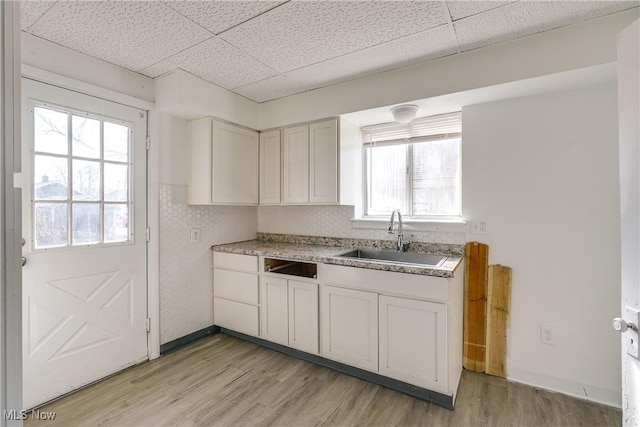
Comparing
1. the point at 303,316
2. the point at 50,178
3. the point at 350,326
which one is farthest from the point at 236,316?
the point at 50,178

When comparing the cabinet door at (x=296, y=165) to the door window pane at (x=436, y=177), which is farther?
the cabinet door at (x=296, y=165)

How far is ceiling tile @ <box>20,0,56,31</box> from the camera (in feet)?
5.15

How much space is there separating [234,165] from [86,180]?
1.16 meters

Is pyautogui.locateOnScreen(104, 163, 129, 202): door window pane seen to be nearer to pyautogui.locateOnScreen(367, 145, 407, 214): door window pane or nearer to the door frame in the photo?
the door frame

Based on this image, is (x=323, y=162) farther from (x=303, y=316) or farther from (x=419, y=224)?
(x=303, y=316)

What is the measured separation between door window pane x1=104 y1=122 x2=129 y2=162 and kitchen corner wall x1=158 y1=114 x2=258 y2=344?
0.91ft

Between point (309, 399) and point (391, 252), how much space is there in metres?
1.31

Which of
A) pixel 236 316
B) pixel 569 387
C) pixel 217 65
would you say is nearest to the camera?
pixel 569 387

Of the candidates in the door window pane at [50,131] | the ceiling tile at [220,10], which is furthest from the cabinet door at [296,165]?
the door window pane at [50,131]

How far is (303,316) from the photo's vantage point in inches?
97.0

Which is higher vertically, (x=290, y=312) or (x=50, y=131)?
(x=50, y=131)

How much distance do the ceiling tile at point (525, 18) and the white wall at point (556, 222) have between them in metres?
0.49

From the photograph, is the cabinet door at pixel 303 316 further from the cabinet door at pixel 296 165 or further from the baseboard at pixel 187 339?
the baseboard at pixel 187 339

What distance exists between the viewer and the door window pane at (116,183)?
7.37 ft
